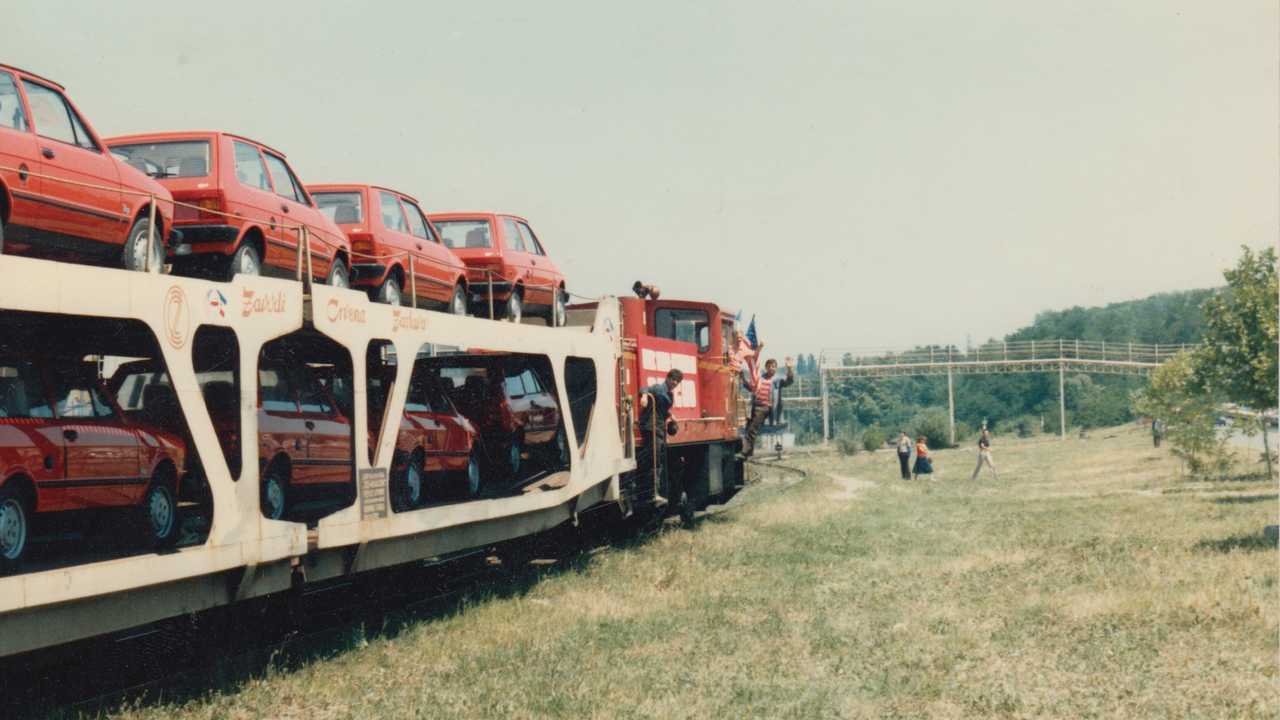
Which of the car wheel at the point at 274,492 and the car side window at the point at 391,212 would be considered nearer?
the car wheel at the point at 274,492

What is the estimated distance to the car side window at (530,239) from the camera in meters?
A: 16.2

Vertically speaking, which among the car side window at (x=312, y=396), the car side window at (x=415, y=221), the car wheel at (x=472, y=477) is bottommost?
the car wheel at (x=472, y=477)

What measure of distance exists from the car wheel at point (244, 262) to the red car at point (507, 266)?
5.00m

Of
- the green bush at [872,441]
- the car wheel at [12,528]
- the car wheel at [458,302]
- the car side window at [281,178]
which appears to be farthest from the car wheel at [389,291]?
the green bush at [872,441]

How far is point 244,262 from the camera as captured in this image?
1001cm

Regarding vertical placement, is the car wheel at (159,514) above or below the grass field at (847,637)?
above

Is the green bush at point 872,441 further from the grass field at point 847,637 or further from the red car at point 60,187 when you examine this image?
the red car at point 60,187

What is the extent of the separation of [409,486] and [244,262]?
2552mm

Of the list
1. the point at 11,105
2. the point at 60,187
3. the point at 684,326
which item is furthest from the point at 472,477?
the point at 684,326

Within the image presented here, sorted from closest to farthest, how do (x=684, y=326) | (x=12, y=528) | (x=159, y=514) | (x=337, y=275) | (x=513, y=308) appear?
(x=12, y=528), (x=159, y=514), (x=337, y=275), (x=513, y=308), (x=684, y=326)

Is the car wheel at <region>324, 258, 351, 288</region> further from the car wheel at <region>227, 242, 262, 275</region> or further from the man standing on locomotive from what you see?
the man standing on locomotive

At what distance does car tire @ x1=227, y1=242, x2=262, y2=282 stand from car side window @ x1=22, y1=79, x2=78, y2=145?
191cm

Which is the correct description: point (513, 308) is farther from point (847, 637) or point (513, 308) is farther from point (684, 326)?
point (847, 637)

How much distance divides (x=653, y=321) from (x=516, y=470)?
6.20 metres
